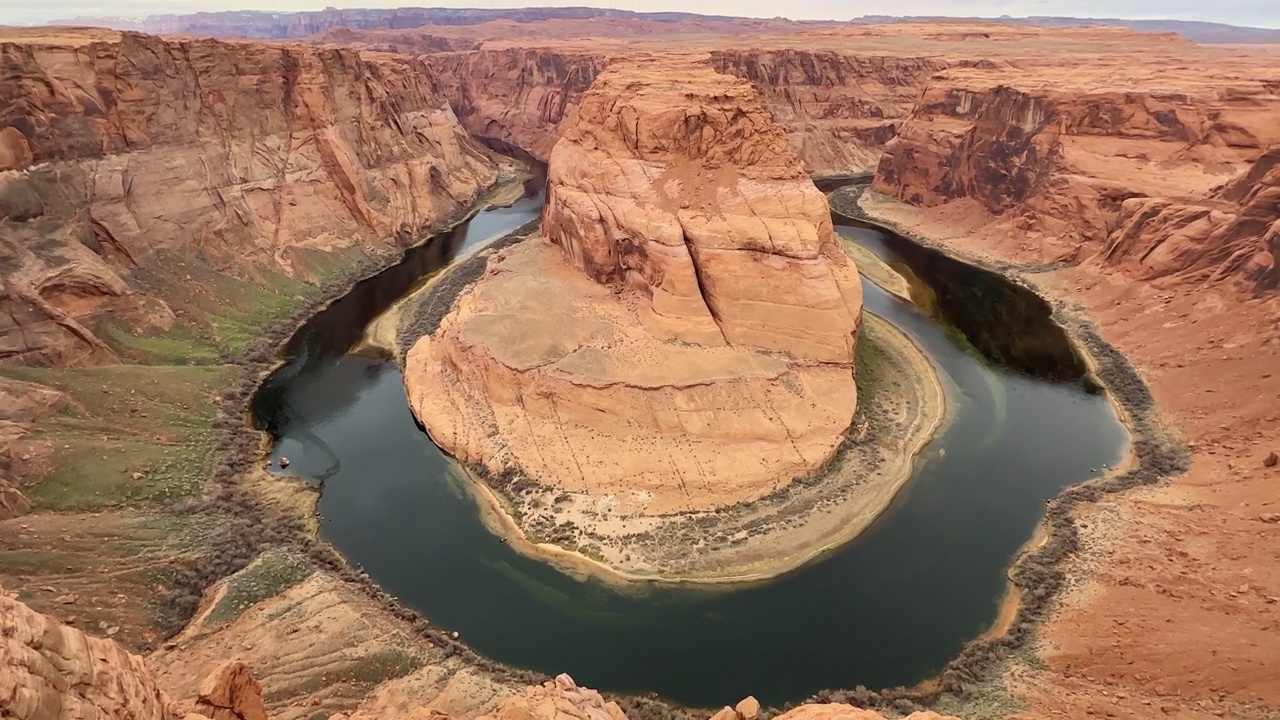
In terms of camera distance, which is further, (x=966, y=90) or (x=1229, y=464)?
(x=966, y=90)

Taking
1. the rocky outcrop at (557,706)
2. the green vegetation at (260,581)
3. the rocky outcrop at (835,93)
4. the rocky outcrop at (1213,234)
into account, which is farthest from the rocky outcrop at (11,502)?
the rocky outcrop at (835,93)

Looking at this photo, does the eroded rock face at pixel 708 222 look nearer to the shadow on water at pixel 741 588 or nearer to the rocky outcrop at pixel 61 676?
the shadow on water at pixel 741 588

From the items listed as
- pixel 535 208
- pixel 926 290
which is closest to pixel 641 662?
pixel 926 290

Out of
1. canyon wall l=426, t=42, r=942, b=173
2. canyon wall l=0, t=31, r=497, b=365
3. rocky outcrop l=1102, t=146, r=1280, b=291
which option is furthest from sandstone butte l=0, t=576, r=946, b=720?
canyon wall l=426, t=42, r=942, b=173

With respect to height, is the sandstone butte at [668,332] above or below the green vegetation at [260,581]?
above

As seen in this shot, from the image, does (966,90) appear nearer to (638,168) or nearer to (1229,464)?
(638,168)

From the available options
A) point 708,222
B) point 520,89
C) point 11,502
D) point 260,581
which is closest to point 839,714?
A: point 260,581
